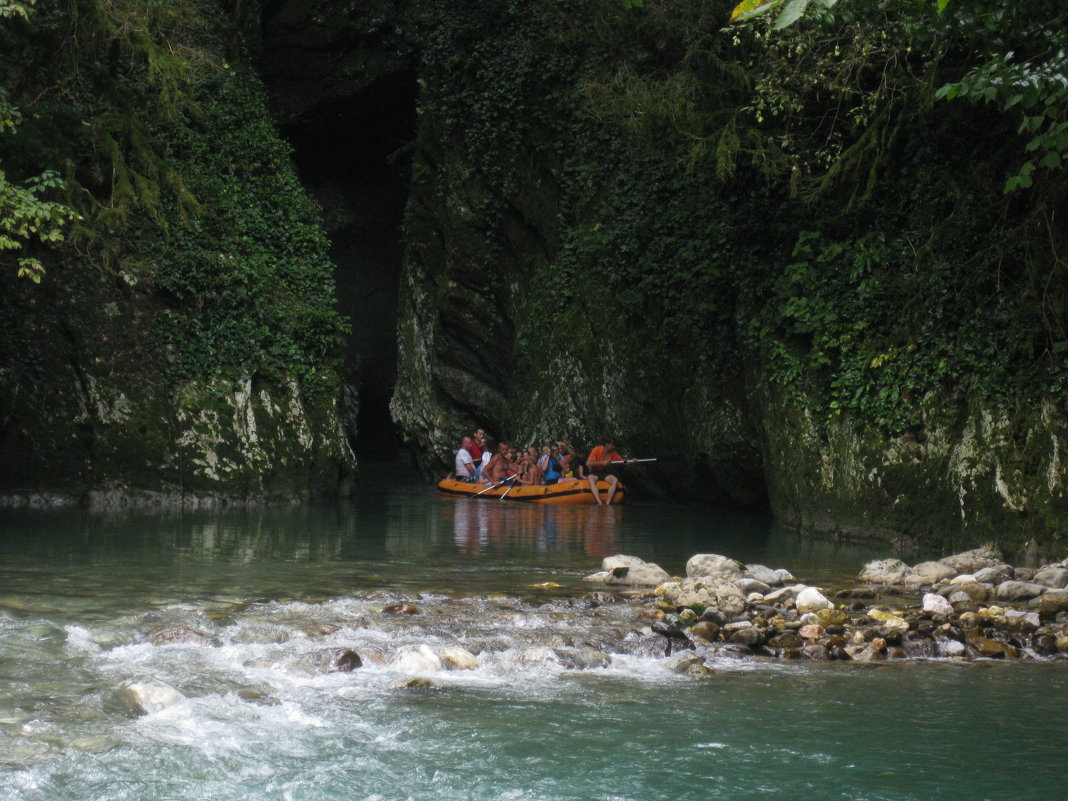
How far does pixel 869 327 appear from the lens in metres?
12.6

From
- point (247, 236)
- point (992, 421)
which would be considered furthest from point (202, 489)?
point (992, 421)

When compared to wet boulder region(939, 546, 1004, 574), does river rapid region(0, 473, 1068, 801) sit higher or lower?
lower

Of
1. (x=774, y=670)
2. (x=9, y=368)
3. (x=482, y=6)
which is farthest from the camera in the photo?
(x=482, y=6)

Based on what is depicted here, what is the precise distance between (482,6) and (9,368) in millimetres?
12251

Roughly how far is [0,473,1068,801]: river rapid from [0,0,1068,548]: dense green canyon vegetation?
3.65 meters

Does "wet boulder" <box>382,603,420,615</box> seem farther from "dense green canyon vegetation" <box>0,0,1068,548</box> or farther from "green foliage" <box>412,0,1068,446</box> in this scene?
"dense green canyon vegetation" <box>0,0,1068,548</box>

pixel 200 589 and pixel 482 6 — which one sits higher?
pixel 482 6

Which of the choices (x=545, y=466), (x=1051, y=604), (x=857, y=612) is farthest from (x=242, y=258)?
(x=1051, y=604)

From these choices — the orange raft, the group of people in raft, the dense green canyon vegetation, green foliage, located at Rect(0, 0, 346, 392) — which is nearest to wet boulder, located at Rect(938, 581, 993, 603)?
the dense green canyon vegetation

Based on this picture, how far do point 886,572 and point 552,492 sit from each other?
34.7ft

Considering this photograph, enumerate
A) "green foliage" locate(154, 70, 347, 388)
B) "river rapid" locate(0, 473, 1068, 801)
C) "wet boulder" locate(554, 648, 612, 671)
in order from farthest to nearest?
"green foliage" locate(154, 70, 347, 388) → "wet boulder" locate(554, 648, 612, 671) → "river rapid" locate(0, 473, 1068, 801)

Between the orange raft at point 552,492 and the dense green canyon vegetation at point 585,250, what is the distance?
3.26 ft

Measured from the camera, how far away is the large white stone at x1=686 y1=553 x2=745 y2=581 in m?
9.20

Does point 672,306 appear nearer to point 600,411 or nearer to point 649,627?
point 600,411
